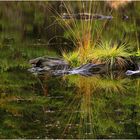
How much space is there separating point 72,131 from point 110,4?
69.5 feet

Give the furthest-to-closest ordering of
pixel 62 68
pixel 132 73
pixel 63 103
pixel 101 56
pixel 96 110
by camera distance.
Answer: pixel 62 68 < pixel 101 56 < pixel 132 73 < pixel 63 103 < pixel 96 110

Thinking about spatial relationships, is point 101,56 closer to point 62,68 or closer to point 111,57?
point 111,57

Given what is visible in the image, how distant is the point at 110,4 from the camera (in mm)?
26953

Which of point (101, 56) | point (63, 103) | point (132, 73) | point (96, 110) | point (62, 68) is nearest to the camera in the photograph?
point (96, 110)

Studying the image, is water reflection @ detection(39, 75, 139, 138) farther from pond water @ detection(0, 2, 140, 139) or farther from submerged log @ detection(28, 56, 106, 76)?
submerged log @ detection(28, 56, 106, 76)

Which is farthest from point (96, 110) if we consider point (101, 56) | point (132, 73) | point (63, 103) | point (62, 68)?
point (62, 68)

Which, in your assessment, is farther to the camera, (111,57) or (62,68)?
(62,68)

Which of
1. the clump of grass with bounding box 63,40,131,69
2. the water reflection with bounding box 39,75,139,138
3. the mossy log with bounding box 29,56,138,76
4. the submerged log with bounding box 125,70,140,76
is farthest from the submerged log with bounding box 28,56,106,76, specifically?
the water reflection with bounding box 39,75,139,138

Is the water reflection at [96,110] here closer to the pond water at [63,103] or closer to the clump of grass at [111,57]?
the pond water at [63,103]

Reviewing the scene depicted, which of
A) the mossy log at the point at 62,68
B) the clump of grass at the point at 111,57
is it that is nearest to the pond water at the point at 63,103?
the mossy log at the point at 62,68

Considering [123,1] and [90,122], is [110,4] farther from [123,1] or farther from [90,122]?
[90,122]

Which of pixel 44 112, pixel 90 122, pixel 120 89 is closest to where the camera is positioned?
pixel 90 122

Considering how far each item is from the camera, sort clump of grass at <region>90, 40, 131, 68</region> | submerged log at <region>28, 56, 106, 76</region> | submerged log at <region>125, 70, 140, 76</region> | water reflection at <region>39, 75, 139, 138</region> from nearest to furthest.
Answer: water reflection at <region>39, 75, 139, 138</region> < submerged log at <region>125, 70, 140, 76</region> < submerged log at <region>28, 56, 106, 76</region> < clump of grass at <region>90, 40, 131, 68</region>

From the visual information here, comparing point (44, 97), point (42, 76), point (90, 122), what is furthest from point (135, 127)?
point (42, 76)
